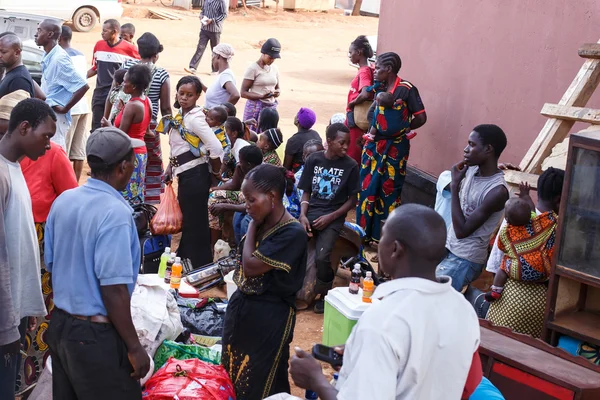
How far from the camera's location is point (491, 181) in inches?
216

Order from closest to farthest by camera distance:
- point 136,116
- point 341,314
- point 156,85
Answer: point 341,314
point 136,116
point 156,85

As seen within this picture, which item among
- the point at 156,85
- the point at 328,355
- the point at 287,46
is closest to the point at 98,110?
the point at 156,85

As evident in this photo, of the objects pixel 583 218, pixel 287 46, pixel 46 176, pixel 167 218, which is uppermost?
pixel 287 46

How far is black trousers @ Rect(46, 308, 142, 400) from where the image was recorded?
3.46 m

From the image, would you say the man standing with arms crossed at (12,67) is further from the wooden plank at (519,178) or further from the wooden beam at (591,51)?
the wooden beam at (591,51)

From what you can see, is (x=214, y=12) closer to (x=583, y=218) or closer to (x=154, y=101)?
(x=154, y=101)

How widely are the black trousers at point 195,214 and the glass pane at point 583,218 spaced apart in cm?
379

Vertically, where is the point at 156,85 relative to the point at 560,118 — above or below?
below

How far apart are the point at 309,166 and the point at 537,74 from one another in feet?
7.82

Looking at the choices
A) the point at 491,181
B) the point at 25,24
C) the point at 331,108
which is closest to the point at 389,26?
the point at 491,181

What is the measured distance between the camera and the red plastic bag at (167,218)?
7094 mm

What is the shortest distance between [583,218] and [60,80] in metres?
5.98

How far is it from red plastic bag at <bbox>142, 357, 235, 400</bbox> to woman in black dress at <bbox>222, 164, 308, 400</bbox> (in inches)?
4.1

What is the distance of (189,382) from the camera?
168 inches
